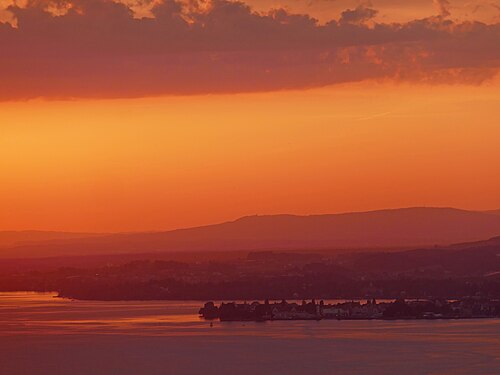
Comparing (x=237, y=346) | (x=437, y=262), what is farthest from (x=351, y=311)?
(x=437, y=262)

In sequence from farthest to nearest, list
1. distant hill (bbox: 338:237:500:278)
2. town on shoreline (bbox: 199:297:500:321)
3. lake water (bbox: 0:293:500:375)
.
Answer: distant hill (bbox: 338:237:500:278) < town on shoreline (bbox: 199:297:500:321) < lake water (bbox: 0:293:500:375)

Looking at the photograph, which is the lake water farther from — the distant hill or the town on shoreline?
the distant hill

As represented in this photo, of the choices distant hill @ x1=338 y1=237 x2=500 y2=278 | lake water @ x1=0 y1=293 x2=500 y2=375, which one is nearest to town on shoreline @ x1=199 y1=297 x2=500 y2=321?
lake water @ x1=0 y1=293 x2=500 y2=375

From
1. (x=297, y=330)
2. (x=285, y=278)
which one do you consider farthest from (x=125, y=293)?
(x=297, y=330)

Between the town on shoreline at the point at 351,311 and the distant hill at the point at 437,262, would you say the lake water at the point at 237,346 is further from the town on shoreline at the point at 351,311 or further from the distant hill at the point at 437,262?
the distant hill at the point at 437,262

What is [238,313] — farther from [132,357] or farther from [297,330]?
[132,357]

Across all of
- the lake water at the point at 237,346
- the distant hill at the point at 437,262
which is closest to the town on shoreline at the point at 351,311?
the lake water at the point at 237,346
